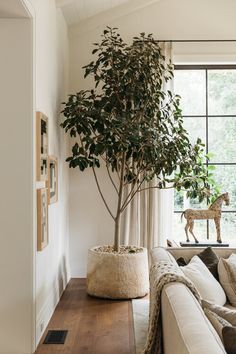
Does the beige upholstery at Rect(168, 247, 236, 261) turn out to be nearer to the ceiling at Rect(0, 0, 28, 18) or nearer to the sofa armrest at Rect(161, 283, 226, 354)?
the sofa armrest at Rect(161, 283, 226, 354)

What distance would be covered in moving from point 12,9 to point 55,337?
238cm

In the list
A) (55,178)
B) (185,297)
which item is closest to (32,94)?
(55,178)

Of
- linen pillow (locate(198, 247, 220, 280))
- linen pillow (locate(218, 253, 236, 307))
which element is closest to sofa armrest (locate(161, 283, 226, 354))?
linen pillow (locate(218, 253, 236, 307))

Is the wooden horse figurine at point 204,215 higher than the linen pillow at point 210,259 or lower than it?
higher

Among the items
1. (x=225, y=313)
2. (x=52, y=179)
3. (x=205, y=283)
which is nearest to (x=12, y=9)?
(x=52, y=179)

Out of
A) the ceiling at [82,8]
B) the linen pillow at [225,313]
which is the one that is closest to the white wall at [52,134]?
the ceiling at [82,8]

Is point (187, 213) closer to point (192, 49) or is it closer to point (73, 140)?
point (73, 140)

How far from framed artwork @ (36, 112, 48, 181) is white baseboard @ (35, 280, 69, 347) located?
41.0 inches

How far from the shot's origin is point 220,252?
3.69 m

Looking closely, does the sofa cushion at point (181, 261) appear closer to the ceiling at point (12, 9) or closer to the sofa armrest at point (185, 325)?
the sofa armrest at point (185, 325)

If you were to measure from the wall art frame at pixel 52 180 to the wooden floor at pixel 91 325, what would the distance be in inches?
40.0

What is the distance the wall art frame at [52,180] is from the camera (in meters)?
3.97

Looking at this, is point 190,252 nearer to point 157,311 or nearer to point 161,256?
point 161,256

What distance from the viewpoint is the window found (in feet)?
18.4
